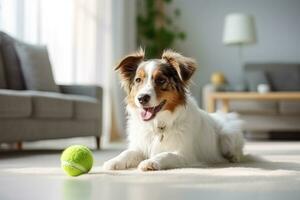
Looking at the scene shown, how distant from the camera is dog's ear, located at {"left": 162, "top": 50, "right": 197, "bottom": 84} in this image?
2.64 metres

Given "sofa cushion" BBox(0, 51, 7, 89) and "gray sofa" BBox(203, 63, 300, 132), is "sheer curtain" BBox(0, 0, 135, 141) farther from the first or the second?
"gray sofa" BBox(203, 63, 300, 132)

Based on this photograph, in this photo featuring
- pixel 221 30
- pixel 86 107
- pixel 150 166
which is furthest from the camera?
pixel 221 30

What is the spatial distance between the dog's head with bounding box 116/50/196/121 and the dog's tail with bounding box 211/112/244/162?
44 centimetres

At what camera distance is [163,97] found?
2582mm

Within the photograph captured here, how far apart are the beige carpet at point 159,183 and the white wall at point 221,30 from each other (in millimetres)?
4959

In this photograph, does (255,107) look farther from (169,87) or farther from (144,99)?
(144,99)

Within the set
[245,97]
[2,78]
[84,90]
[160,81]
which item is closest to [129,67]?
[160,81]

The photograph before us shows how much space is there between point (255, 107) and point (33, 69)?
10.1 ft

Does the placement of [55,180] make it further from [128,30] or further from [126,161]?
[128,30]

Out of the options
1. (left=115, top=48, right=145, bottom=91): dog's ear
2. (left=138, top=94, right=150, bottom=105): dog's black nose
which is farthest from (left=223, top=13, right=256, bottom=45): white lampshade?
(left=138, top=94, right=150, bottom=105): dog's black nose

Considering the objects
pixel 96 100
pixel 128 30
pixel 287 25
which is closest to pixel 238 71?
pixel 287 25

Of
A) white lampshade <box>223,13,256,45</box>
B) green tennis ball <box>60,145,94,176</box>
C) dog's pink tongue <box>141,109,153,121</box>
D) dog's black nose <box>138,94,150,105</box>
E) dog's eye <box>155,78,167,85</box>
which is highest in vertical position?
white lampshade <box>223,13,256,45</box>

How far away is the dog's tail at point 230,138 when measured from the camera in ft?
9.73

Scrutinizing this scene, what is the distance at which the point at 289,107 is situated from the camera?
20.6ft
